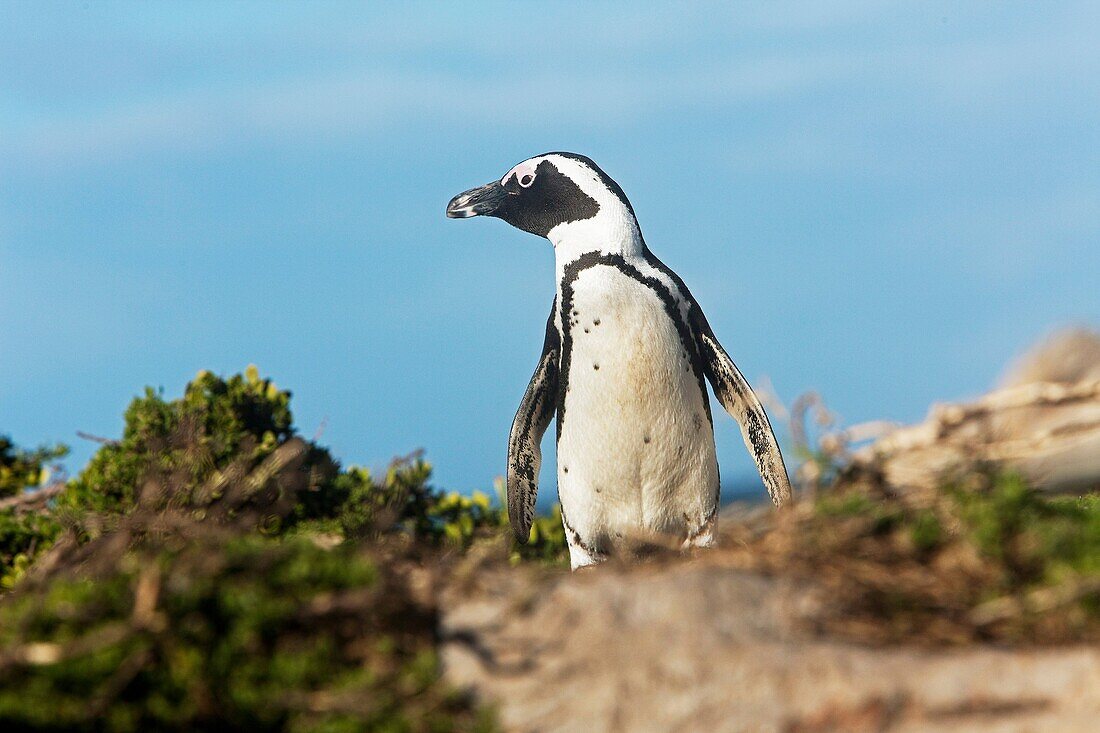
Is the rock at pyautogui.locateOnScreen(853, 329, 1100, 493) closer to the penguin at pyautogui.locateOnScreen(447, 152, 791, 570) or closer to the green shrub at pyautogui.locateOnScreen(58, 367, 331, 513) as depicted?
the penguin at pyautogui.locateOnScreen(447, 152, 791, 570)

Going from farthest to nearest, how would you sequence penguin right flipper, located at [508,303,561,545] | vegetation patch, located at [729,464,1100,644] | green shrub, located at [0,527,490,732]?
penguin right flipper, located at [508,303,561,545] → vegetation patch, located at [729,464,1100,644] → green shrub, located at [0,527,490,732]

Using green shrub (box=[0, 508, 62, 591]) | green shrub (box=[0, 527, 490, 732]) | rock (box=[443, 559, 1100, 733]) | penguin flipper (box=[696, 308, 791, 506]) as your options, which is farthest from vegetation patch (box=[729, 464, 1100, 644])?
green shrub (box=[0, 508, 62, 591])

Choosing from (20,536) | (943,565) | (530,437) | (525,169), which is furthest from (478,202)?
(943,565)

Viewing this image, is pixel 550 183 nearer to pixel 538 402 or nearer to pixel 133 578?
pixel 538 402

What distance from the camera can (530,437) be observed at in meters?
7.49

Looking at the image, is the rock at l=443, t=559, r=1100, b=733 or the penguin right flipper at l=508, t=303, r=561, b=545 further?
the penguin right flipper at l=508, t=303, r=561, b=545

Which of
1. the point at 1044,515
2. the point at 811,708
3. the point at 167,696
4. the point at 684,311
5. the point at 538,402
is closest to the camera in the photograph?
the point at 811,708

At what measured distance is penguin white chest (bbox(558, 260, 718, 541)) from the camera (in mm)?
6422

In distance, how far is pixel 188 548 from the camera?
3008 mm

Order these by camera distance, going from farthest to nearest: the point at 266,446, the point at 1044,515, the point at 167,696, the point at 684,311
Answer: the point at 266,446
the point at 684,311
the point at 1044,515
the point at 167,696

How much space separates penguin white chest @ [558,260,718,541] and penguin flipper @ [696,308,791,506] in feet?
1.01

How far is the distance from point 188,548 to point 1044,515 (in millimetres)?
2438

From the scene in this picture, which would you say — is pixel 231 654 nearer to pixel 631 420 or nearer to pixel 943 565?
pixel 943 565

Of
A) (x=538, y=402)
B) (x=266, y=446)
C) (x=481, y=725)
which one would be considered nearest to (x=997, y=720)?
(x=481, y=725)
